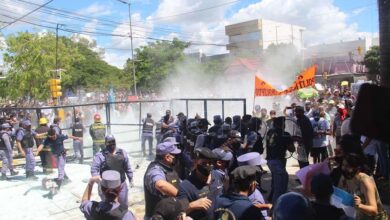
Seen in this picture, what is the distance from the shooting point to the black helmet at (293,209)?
2424 mm

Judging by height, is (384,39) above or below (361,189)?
above

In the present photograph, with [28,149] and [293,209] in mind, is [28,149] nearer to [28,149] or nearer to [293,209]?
[28,149]

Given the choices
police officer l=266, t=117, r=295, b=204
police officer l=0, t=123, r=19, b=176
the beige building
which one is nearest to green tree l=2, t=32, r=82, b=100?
police officer l=0, t=123, r=19, b=176

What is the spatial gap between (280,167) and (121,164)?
265 cm

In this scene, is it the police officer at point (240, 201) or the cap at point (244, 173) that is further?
the cap at point (244, 173)

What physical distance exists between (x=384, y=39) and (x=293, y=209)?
3.67 feet

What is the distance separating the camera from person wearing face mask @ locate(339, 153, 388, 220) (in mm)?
3457

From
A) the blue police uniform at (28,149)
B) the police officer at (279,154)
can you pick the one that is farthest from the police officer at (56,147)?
the police officer at (279,154)

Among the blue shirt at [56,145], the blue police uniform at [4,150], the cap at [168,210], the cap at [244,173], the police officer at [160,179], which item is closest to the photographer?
the cap at [168,210]

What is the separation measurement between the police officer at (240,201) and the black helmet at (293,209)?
52 centimetres

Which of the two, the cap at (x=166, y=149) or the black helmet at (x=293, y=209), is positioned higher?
the cap at (x=166, y=149)

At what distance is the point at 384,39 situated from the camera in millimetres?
2299

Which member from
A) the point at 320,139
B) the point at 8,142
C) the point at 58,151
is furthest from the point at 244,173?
the point at 8,142

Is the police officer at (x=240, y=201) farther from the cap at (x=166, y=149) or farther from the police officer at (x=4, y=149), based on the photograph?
the police officer at (x=4, y=149)
